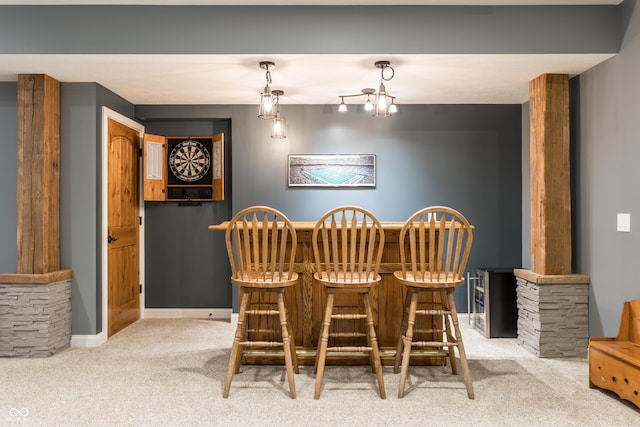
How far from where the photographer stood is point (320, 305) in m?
3.15

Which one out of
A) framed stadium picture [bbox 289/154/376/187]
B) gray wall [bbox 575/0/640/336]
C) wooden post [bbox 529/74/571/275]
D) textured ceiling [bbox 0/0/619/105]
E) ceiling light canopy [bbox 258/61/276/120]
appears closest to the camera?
gray wall [bbox 575/0/640/336]

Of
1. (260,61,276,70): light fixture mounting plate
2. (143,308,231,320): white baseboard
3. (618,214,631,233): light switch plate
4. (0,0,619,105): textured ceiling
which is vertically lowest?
(143,308,231,320): white baseboard

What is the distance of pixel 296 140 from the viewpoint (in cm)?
474

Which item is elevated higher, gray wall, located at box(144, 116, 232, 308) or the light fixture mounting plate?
the light fixture mounting plate

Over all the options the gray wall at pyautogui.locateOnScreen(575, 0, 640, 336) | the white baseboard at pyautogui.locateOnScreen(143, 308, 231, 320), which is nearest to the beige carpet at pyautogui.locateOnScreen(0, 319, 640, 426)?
the gray wall at pyautogui.locateOnScreen(575, 0, 640, 336)

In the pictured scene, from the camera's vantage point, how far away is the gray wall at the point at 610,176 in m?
3.00

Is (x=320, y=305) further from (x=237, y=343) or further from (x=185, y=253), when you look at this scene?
(x=185, y=253)

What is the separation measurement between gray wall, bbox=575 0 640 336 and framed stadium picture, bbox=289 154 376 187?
188 centimetres

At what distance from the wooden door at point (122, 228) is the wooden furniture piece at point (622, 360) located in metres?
3.68

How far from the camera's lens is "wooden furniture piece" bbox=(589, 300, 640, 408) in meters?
2.44

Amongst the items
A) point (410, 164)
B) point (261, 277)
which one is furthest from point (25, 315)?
point (410, 164)

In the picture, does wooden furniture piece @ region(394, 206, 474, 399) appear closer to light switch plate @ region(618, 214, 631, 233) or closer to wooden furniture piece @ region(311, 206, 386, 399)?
wooden furniture piece @ region(311, 206, 386, 399)

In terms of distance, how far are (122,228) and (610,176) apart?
4.04m

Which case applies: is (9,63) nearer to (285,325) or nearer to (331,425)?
(285,325)
